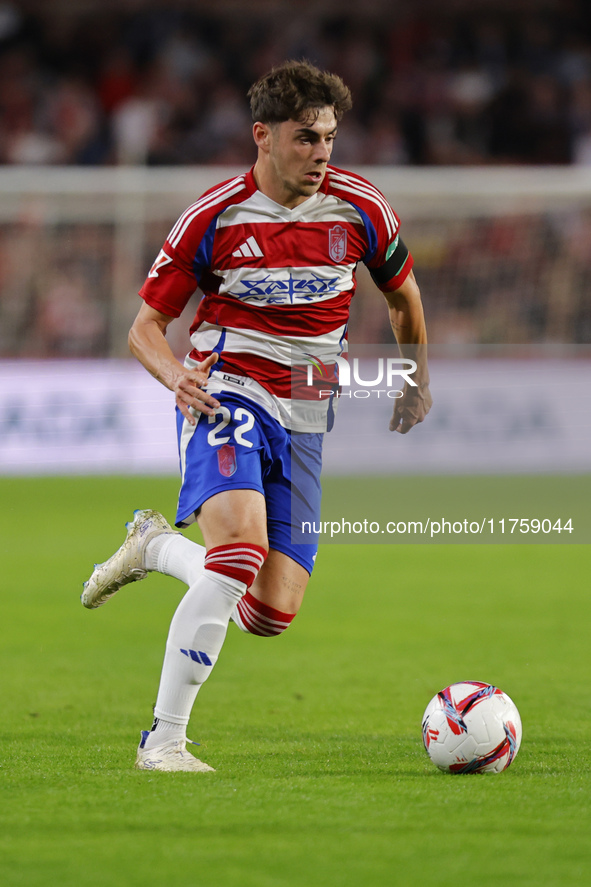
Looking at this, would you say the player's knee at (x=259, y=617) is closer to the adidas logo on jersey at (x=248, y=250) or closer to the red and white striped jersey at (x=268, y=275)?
the red and white striped jersey at (x=268, y=275)

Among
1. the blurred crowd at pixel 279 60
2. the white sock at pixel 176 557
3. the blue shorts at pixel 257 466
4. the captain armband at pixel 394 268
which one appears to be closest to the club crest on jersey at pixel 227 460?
the blue shorts at pixel 257 466

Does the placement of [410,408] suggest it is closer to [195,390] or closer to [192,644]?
[195,390]

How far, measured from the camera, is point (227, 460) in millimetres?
4383

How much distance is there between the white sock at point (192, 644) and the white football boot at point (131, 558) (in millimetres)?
1039

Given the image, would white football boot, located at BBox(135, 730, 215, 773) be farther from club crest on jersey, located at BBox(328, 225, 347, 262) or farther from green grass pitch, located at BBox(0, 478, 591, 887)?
club crest on jersey, located at BBox(328, 225, 347, 262)

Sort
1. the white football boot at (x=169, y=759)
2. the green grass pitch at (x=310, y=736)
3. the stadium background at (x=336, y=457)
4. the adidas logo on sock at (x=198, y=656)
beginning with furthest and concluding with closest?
the adidas logo on sock at (x=198, y=656) → the white football boot at (x=169, y=759) → the stadium background at (x=336, y=457) → the green grass pitch at (x=310, y=736)

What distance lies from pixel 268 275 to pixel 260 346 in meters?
0.27

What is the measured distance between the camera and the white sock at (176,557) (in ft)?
16.4

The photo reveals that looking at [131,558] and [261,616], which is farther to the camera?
[131,558]

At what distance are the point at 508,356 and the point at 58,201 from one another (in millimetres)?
6292

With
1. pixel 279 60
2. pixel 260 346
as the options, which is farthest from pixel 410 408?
pixel 279 60

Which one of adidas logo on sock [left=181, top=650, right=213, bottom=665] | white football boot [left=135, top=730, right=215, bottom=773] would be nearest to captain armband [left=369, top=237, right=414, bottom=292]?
adidas logo on sock [left=181, top=650, right=213, bottom=665]

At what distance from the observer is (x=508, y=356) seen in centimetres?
1514

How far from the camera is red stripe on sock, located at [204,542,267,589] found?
424cm
